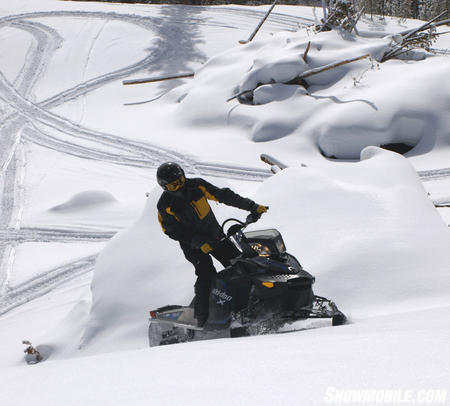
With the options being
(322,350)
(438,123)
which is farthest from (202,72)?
(322,350)

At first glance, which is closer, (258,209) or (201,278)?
(258,209)

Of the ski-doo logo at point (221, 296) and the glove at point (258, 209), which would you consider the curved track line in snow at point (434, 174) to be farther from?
the ski-doo logo at point (221, 296)

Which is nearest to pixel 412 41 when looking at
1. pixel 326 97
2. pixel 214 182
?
pixel 326 97

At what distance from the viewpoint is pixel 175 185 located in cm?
399

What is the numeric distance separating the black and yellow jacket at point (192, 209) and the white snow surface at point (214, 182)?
95 centimetres

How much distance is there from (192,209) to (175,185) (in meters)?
0.35

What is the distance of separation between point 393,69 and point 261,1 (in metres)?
17.2

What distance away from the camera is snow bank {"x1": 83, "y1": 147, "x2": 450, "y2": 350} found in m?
4.13

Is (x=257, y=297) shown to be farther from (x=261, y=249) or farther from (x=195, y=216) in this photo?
(x=195, y=216)

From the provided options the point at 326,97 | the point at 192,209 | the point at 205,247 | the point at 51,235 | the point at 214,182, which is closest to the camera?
the point at 205,247

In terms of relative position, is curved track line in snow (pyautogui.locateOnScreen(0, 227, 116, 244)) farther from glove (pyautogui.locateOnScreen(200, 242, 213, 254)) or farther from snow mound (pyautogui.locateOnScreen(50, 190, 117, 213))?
glove (pyautogui.locateOnScreen(200, 242, 213, 254))

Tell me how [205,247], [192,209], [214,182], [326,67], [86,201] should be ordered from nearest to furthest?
1. [205,247]
2. [192,209]
3. [214,182]
4. [86,201]
5. [326,67]

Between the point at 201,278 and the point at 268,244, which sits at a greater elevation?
the point at 268,244

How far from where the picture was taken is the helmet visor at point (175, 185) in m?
3.97
